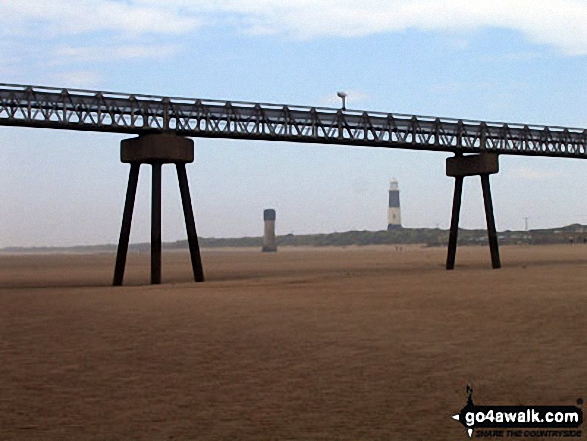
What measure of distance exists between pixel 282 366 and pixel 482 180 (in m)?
37.1

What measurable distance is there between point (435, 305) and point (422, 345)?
7.45 meters

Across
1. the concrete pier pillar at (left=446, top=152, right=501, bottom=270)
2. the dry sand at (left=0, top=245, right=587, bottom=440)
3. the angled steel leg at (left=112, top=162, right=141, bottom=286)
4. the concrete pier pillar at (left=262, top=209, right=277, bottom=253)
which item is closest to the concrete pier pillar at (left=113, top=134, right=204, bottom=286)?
the angled steel leg at (left=112, top=162, right=141, bottom=286)

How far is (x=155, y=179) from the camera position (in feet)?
120

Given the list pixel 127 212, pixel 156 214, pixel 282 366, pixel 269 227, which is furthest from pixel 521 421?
pixel 269 227

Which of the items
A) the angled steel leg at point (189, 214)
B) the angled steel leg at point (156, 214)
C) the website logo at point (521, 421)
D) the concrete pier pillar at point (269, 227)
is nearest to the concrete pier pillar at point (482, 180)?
the angled steel leg at point (189, 214)

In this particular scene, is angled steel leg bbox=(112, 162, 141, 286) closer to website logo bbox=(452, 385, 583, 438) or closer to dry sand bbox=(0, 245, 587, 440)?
dry sand bbox=(0, 245, 587, 440)

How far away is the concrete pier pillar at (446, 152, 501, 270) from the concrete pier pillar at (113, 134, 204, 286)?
17026 millimetres

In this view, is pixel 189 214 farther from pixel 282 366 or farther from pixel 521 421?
pixel 521 421

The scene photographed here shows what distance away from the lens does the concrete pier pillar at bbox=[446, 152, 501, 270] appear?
155 ft

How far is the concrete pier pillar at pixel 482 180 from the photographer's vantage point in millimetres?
47375

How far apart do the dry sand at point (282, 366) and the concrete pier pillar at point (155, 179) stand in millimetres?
12379

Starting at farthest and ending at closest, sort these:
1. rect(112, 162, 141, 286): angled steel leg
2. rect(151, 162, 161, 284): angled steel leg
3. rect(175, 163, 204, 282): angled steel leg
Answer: rect(175, 163, 204, 282): angled steel leg
rect(112, 162, 141, 286): angled steel leg
rect(151, 162, 161, 284): angled steel leg

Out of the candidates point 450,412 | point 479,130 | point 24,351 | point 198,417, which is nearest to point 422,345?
point 450,412

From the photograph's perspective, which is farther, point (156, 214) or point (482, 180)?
point (482, 180)
